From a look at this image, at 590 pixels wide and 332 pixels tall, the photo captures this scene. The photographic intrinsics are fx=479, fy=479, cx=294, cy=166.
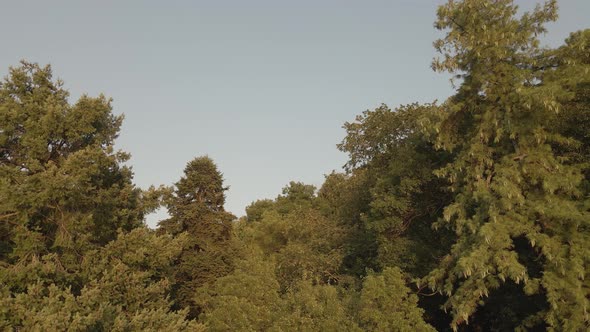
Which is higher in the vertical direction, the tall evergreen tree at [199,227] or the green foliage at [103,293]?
the tall evergreen tree at [199,227]

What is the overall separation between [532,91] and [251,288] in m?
16.1

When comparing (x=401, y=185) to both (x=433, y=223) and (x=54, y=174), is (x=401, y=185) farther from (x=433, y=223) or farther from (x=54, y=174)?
(x=54, y=174)

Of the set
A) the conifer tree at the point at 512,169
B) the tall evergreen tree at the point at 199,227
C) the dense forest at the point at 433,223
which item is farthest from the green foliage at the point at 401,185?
the tall evergreen tree at the point at 199,227

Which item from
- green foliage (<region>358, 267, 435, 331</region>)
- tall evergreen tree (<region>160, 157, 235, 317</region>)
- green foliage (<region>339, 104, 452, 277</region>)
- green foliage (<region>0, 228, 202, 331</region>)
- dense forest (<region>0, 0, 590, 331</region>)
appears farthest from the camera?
tall evergreen tree (<region>160, 157, 235, 317</region>)

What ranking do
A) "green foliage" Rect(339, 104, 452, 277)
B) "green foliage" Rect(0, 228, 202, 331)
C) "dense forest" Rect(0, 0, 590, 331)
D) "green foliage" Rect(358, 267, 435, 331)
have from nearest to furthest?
1. "green foliage" Rect(0, 228, 202, 331)
2. "dense forest" Rect(0, 0, 590, 331)
3. "green foliage" Rect(358, 267, 435, 331)
4. "green foliage" Rect(339, 104, 452, 277)

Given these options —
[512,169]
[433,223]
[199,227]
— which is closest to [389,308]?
[433,223]

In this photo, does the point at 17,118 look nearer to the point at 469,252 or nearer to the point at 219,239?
the point at 469,252

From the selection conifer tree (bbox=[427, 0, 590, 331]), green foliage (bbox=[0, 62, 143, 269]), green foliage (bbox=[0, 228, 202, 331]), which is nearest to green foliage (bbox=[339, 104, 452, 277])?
conifer tree (bbox=[427, 0, 590, 331])

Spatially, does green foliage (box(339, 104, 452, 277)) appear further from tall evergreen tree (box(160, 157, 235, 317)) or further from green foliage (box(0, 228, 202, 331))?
tall evergreen tree (box(160, 157, 235, 317))

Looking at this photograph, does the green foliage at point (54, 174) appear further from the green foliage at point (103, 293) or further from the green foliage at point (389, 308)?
the green foliage at point (389, 308)

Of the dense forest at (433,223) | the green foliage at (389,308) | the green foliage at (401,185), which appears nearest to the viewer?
the dense forest at (433,223)

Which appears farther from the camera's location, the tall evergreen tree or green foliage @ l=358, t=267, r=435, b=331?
the tall evergreen tree

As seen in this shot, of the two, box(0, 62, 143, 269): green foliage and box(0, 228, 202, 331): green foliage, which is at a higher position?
box(0, 62, 143, 269): green foliage

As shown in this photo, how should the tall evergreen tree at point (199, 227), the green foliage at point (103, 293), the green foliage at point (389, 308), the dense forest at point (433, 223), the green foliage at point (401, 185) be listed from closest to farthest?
the green foliage at point (103, 293), the dense forest at point (433, 223), the green foliage at point (389, 308), the green foliage at point (401, 185), the tall evergreen tree at point (199, 227)
